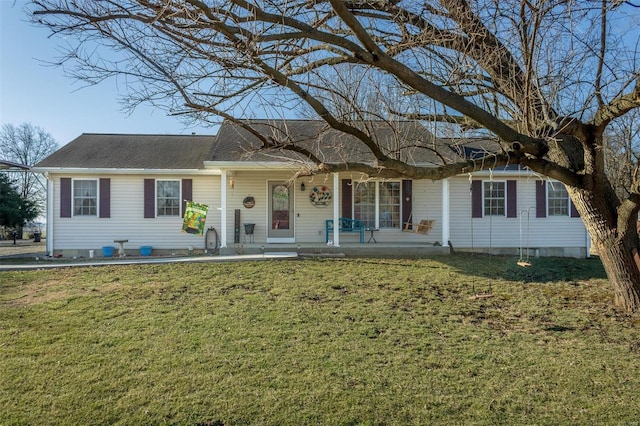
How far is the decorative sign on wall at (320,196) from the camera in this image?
12273 mm

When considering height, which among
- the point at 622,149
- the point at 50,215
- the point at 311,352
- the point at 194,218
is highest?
the point at 622,149

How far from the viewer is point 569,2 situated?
187 inches

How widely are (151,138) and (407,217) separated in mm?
9829

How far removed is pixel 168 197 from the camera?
1206 centimetres

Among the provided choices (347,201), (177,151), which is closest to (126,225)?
(177,151)

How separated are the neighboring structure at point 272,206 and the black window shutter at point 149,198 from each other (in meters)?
0.03

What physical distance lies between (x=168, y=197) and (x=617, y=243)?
11.2 metres

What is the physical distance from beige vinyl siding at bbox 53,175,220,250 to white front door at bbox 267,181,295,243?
1.77 metres

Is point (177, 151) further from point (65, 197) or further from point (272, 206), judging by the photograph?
point (272, 206)

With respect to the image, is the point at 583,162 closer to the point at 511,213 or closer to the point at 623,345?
the point at 623,345

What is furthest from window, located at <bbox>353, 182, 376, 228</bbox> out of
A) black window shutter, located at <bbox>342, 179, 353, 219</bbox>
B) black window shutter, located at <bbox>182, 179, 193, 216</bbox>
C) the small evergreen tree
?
the small evergreen tree

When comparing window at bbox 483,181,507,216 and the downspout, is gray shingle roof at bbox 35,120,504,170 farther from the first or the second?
window at bbox 483,181,507,216

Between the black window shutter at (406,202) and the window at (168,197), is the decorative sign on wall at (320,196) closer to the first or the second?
the black window shutter at (406,202)

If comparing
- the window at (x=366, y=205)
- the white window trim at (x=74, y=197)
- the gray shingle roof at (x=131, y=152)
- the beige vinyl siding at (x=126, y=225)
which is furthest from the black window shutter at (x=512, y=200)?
the white window trim at (x=74, y=197)
